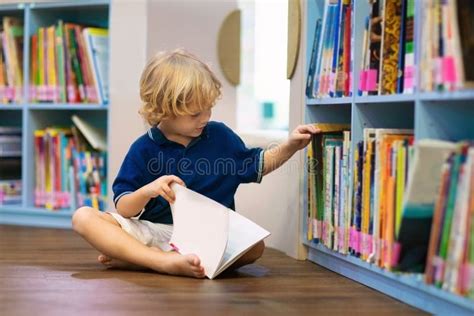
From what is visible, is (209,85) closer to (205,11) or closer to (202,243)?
(202,243)

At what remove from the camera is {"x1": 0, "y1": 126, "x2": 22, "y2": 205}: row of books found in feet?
10.0

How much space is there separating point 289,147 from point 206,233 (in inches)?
12.6

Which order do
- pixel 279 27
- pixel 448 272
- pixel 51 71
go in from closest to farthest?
pixel 448 272, pixel 51 71, pixel 279 27

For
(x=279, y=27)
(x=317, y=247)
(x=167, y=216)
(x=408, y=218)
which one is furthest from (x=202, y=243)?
(x=279, y=27)

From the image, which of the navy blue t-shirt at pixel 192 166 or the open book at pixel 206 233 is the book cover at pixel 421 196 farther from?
the navy blue t-shirt at pixel 192 166

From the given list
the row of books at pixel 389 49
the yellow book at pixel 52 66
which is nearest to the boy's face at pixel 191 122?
the row of books at pixel 389 49

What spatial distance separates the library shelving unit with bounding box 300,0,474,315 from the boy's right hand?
A: 1.37ft

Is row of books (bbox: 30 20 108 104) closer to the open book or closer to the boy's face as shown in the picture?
the boy's face

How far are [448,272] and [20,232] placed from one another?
177cm

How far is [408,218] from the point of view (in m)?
1.40

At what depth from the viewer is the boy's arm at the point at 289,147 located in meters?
1.95

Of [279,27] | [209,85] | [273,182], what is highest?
[279,27]

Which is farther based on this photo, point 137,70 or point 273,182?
point 137,70

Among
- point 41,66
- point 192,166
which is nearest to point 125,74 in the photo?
point 41,66
